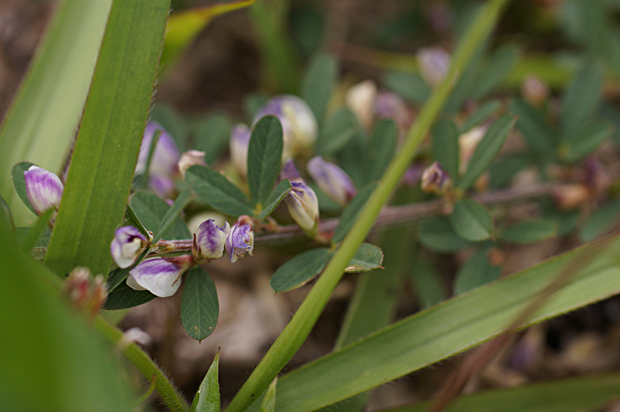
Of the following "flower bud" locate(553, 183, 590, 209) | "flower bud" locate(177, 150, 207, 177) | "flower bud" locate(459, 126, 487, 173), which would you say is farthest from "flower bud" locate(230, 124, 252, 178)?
"flower bud" locate(553, 183, 590, 209)

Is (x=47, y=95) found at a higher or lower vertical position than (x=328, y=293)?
higher

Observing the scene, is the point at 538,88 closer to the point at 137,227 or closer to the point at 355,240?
the point at 355,240

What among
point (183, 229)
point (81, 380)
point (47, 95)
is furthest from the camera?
Result: point (47, 95)

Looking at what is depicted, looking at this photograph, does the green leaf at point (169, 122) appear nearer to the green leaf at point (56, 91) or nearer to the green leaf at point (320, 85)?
the green leaf at point (56, 91)

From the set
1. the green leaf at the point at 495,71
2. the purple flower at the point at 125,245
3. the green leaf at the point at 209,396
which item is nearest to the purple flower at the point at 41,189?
the purple flower at the point at 125,245

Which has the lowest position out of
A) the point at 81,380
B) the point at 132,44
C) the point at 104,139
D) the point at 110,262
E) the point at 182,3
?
the point at 81,380

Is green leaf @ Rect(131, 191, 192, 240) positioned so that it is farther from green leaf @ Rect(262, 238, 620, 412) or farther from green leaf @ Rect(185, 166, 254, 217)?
green leaf @ Rect(262, 238, 620, 412)

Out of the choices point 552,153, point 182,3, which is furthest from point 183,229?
point 182,3

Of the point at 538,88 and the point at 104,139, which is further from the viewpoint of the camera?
the point at 538,88
